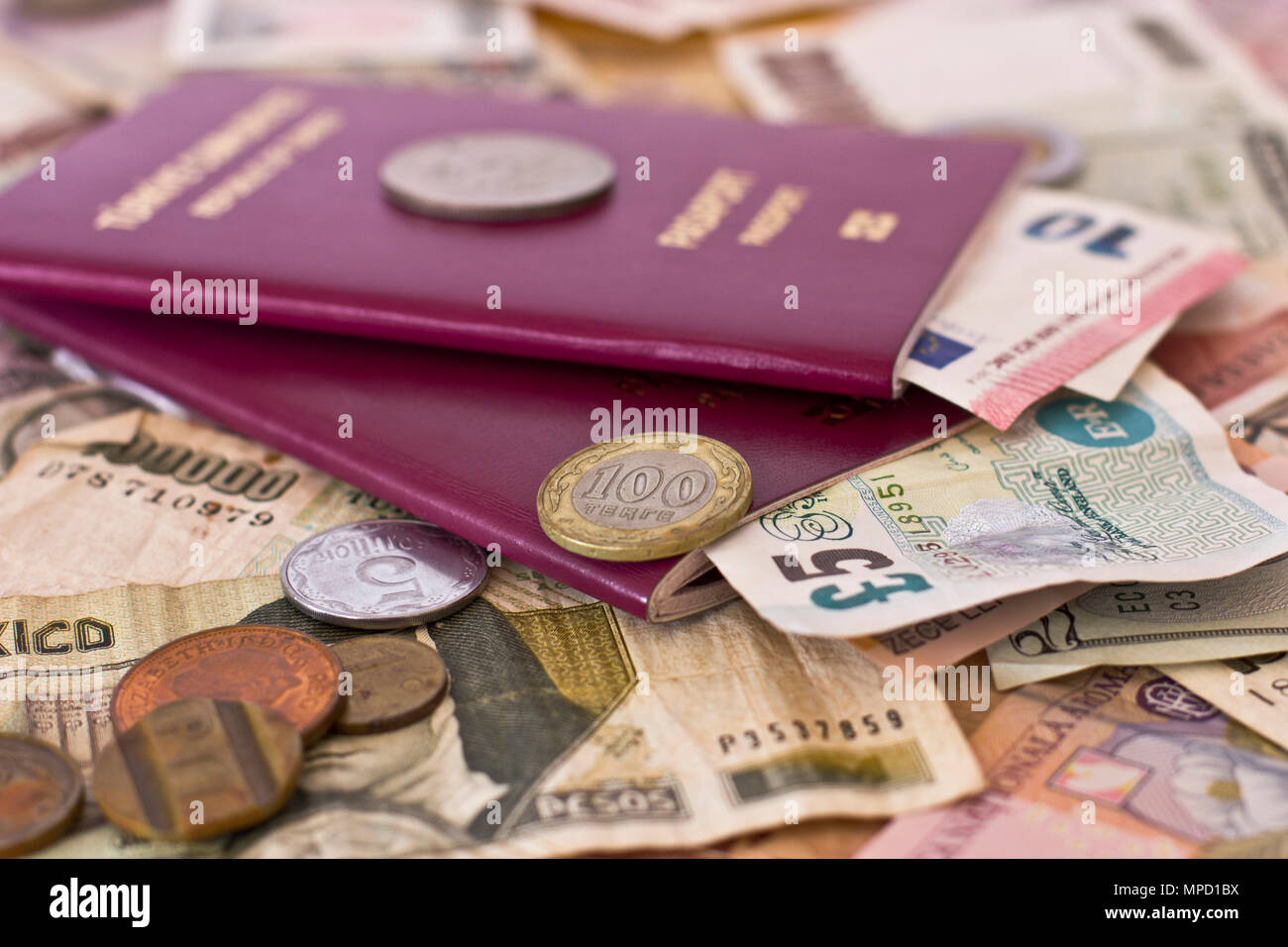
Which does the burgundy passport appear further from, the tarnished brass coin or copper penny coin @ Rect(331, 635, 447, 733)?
copper penny coin @ Rect(331, 635, 447, 733)

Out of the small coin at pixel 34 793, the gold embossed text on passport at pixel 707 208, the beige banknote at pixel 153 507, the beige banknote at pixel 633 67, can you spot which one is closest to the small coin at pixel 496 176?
the gold embossed text on passport at pixel 707 208

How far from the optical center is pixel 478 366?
1.53 m

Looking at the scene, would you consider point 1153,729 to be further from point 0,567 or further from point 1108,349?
point 0,567

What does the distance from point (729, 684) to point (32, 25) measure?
242cm

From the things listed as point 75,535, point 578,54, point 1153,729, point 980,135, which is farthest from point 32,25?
point 1153,729

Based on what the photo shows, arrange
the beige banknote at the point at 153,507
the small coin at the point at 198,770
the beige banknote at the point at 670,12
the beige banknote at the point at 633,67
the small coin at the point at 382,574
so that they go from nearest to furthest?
the small coin at the point at 198,770, the small coin at the point at 382,574, the beige banknote at the point at 153,507, the beige banknote at the point at 633,67, the beige banknote at the point at 670,12

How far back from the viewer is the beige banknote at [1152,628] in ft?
3.89

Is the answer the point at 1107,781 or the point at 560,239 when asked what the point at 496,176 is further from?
the point at 1107,781

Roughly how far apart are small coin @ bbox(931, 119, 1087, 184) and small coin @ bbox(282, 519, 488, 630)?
124 cm

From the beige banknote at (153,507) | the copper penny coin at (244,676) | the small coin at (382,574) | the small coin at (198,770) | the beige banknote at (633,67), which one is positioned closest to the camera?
the small coin at (198,770)

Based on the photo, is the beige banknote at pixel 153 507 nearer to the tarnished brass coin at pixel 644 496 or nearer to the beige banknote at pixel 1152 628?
the tarnished brass coin at pixel 644 496

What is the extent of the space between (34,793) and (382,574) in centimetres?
39

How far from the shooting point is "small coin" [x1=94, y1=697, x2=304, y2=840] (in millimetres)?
993

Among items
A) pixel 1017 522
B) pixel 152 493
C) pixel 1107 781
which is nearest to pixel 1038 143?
pixel 1017 522
